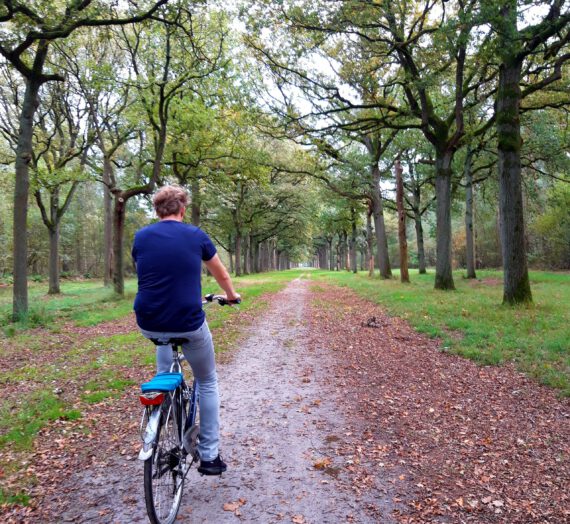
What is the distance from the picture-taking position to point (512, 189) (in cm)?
1052

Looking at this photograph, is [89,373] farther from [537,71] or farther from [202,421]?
[537,71]

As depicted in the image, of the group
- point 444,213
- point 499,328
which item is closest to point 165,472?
point 499,328

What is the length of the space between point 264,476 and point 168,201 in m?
2.59

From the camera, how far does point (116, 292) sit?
17734mm

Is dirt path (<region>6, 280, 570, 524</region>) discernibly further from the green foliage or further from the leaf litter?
the green foliage

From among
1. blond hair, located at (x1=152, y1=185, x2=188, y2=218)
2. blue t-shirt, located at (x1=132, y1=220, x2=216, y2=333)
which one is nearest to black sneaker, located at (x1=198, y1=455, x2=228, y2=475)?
blue t-shirt, located at (x1=132, y1=220, x2=216, y2=333)

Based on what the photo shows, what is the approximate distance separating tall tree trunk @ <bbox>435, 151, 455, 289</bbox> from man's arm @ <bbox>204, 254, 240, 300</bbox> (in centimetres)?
1395

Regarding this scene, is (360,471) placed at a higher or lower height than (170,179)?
lower

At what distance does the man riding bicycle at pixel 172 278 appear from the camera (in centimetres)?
293

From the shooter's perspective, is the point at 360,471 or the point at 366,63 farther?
the point at 366,63

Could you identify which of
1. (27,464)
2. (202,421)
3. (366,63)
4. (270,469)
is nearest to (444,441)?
(270,469)

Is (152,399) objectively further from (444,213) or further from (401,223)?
(401,223)

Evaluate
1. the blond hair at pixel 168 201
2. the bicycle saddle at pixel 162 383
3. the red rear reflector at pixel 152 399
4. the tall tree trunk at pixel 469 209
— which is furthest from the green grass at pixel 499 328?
the tall tree trunk at pixel 469 209

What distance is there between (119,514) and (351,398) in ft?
10.8
